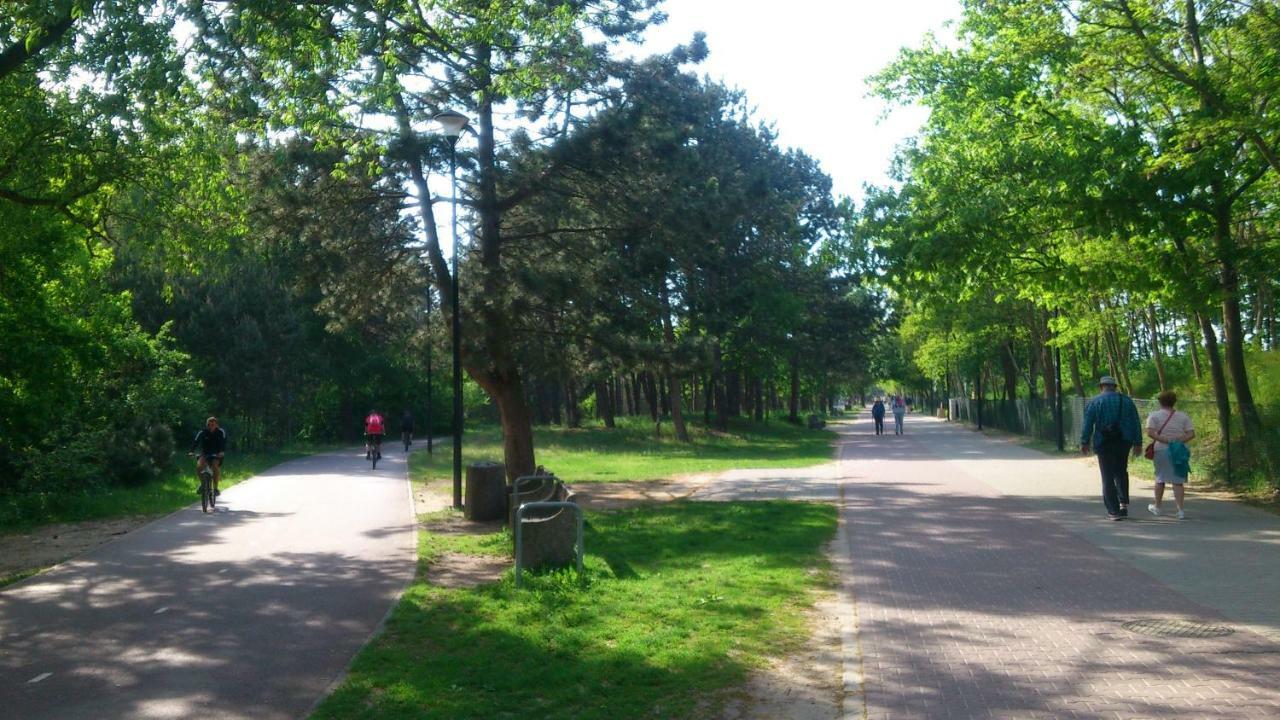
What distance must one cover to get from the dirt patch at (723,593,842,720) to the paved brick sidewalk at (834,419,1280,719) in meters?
0.19

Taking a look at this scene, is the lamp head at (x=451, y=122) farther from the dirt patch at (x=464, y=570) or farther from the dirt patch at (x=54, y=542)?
the dirt patch at (x=54, y=542)

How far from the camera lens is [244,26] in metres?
9.65

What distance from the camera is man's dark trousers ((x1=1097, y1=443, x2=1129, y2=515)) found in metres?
13.1

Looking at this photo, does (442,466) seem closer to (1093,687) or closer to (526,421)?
(526,421)

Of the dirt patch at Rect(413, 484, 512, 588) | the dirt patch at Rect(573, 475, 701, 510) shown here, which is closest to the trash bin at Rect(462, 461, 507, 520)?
the dirt patch at Rect(413, 484, 512, 588)

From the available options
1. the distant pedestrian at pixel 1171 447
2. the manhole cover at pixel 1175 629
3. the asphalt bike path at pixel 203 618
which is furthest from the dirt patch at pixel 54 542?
the distant pedestrian at pixel 1171 447

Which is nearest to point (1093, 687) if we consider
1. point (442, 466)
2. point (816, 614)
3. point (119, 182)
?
point (816, 614)

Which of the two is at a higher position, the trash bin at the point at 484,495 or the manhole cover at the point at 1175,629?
the trash bin at the point at 484,495

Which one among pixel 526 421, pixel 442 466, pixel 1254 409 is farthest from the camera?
pixel 442 466

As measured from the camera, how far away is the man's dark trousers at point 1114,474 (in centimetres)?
1311

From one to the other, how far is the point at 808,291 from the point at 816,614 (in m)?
39.2

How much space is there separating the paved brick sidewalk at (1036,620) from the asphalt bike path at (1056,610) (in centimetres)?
2

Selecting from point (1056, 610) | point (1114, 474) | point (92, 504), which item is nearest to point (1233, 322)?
point (1114, 474)

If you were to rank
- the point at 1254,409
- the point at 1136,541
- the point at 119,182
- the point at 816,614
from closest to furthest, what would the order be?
the point at 816,614 → the point at 1136,541 → the point at 119,182 → the point at 1254,409
